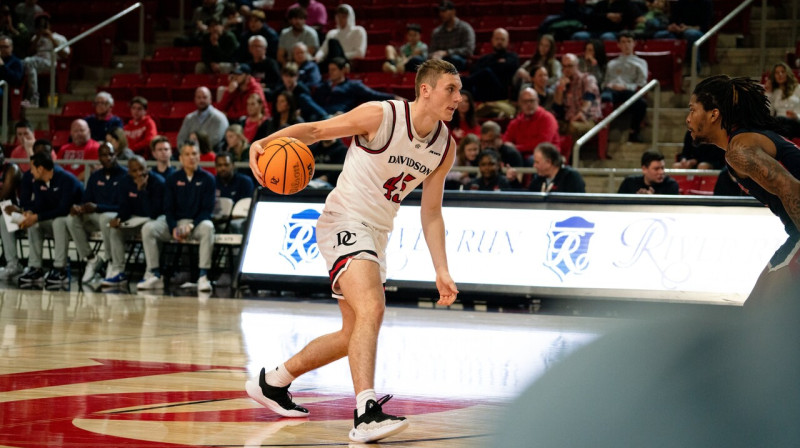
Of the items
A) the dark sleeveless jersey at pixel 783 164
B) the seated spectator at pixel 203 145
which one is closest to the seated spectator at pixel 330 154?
the seated spectator at pixel 203 145

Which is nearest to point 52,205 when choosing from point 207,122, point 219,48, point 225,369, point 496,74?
point 207,122

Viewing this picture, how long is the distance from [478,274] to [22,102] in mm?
11598

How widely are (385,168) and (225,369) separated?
7.26 feet

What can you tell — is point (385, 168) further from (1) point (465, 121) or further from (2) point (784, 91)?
(1) point (465, 121)

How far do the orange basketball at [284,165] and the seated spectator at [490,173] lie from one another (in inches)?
286

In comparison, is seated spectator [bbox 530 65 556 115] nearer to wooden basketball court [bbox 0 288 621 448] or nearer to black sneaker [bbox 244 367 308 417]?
wooden basketball court [bbox 0 288 621 448]

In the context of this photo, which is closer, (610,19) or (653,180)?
(653,180)

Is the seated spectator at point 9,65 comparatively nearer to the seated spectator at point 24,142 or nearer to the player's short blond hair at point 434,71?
the seated spectator at point 24,142

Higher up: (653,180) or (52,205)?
(653,180)

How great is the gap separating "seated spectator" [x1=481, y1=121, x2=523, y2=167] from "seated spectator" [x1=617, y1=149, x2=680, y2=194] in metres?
1.73

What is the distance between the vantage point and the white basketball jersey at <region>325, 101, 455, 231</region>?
16.4ft

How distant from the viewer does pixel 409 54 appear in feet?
55.2

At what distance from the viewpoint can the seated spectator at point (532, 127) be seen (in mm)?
13453

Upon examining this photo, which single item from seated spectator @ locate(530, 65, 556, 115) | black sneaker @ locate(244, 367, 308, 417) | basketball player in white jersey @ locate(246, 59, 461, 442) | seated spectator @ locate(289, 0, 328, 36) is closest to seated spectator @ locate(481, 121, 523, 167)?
seated spectator @ locate(530, 65, 556, 115)
